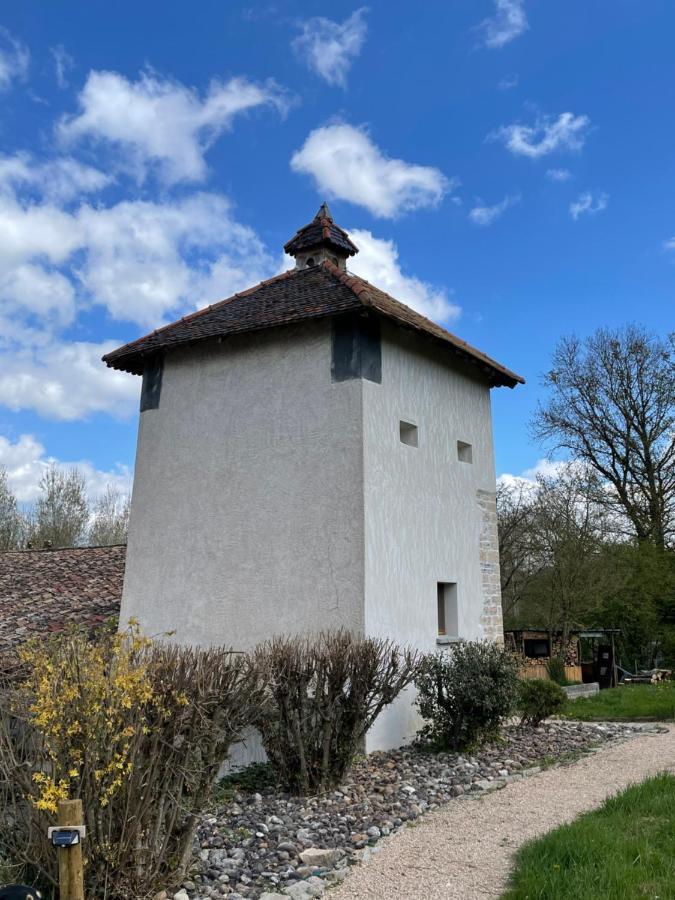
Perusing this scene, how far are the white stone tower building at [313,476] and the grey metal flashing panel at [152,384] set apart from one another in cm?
3

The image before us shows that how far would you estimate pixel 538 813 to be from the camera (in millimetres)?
6426

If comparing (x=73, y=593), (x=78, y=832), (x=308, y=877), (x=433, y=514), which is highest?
(x=433, y=514)

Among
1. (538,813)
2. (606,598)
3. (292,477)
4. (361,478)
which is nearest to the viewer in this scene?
(538,813)

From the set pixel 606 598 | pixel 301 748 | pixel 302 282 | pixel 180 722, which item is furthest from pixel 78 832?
pixel 606 598

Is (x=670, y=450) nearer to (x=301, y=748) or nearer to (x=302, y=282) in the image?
(x=302, y=282)

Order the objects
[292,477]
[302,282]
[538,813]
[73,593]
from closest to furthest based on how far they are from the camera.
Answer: [538,813]
[292,477]
[302,282]
[73,593]

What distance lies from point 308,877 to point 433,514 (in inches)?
245

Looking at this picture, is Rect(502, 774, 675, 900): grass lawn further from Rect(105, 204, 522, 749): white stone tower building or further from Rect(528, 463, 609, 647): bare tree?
Rect(528, 463, 609, 647): bare tree

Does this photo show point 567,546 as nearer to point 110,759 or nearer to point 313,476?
point 313,476

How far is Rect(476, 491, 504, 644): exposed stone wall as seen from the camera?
1179cm

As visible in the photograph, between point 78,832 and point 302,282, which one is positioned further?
point 302,282

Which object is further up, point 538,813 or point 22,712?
point 22,712

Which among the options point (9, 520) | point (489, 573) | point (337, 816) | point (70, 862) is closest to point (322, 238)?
point (489, 573)

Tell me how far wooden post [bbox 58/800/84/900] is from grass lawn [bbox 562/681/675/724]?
10.4 meters
